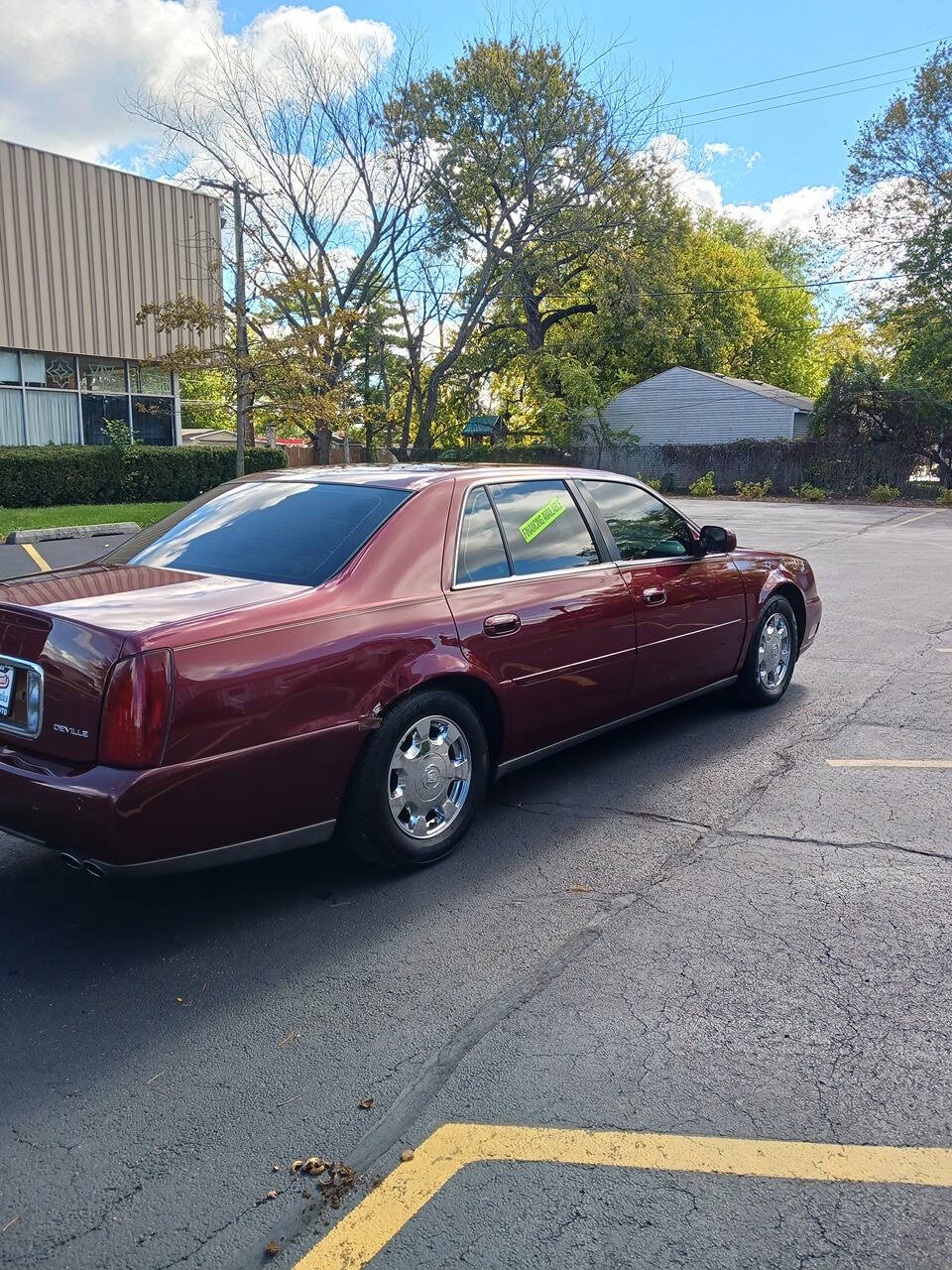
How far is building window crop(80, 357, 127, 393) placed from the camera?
80.3 feet

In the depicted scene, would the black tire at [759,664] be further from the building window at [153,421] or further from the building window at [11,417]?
the building window at [153,421]

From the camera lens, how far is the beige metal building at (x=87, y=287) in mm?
22594

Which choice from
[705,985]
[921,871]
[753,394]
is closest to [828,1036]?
[705,985]

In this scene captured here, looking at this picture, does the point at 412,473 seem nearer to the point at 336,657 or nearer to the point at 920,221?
the point at 336,657

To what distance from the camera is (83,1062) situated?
2.87 metres

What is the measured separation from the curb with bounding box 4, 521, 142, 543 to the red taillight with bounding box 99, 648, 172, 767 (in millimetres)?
13528

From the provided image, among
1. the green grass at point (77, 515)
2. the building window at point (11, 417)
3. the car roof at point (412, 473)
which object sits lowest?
the green grass at point (77, 515)

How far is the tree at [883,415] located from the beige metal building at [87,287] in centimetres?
Answer: 1923

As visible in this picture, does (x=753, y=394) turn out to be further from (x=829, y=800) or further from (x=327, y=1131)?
(x=327, y=1131)

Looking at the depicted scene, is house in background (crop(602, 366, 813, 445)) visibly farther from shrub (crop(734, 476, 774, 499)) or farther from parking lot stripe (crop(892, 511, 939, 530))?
parking lot stripe (crop(892, 511, 939, 530))

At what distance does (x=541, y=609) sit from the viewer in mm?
4586

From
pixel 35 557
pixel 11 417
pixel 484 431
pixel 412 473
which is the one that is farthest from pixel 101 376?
pixel 412 473

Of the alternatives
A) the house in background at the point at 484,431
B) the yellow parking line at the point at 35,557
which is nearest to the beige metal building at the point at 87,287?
the yellow parking line at the point at 35,557

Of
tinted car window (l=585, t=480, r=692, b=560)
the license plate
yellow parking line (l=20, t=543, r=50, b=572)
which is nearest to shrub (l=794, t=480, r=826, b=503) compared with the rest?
yellow parking line (l=20, t=543, r=50, b=572)
